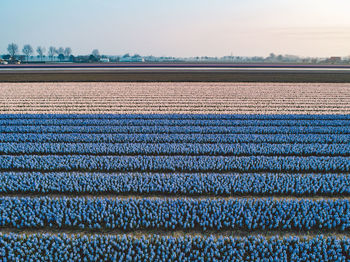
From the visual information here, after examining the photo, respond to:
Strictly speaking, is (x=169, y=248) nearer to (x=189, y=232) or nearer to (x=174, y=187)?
(x=189, y=232)

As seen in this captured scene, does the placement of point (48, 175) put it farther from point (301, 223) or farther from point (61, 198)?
point (301, 223)

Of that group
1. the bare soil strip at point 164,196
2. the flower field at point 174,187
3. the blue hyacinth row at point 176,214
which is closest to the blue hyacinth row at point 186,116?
the flower field at point 174,187

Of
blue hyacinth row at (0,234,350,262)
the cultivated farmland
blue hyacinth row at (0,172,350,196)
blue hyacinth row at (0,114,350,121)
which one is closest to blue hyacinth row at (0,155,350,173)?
blue hyacinth row at (0,172,350,196)

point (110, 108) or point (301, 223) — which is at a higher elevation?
point (110, 108)

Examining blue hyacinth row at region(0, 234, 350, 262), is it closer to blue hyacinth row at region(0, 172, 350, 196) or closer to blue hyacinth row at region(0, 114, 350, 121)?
blue hyacinth row at region(0, 172, 350, 196)

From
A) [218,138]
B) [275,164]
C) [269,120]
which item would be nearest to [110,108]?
[218,138]
